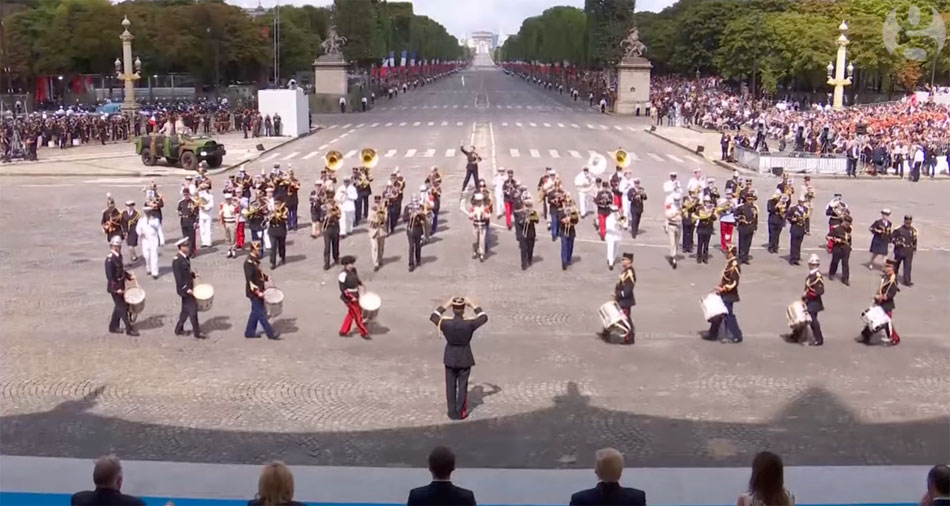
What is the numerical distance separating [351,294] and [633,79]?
6903 centimetres

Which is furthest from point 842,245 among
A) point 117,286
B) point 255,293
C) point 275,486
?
point 275,486

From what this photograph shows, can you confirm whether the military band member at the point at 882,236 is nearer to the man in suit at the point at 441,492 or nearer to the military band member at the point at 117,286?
the military band member at the point at 117,286

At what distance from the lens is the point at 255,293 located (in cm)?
1463

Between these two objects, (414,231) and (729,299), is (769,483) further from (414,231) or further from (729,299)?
(414,231)

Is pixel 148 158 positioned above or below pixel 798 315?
above

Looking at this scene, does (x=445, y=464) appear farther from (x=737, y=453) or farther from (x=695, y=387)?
(x=695, y=387)

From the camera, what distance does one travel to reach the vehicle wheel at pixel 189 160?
39.6 meters

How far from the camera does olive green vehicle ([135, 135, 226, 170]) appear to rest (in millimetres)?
39750

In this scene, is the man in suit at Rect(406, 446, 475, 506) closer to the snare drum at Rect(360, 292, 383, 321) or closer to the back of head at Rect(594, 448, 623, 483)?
the back of head at Rect(594, 448, 623, 483)

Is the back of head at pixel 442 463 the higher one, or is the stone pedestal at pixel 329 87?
the stone pedestal at pixel 329 87

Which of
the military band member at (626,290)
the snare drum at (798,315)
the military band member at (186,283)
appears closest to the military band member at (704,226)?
the snare drum at (798,315)

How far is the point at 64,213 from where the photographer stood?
28062 millimetres

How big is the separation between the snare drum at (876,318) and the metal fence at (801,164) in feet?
84.0

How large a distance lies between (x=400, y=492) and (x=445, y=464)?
8.80ft
